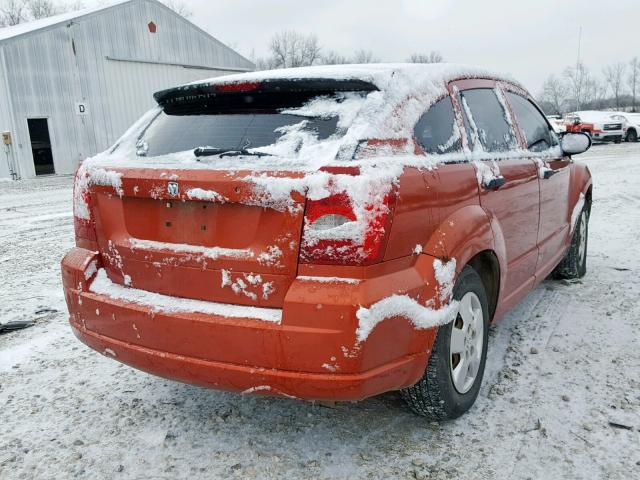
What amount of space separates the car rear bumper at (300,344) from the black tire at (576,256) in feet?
9.93

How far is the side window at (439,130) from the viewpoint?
254cm

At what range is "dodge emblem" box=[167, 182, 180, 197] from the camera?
2338 millimetres

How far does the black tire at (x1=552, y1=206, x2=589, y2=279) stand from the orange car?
218 cm

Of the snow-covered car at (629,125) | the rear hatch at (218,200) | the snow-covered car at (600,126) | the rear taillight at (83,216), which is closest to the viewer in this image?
the rear hatch at (218,200)

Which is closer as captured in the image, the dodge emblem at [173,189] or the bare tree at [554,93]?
the dodge emblem at [173,189]

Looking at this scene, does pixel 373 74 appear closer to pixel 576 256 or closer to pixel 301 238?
pixel 301 238

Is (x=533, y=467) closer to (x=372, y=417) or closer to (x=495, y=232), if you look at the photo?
(x=372, y=417)

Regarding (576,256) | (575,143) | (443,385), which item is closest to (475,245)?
(443,385)

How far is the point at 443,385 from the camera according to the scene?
8.41 feet

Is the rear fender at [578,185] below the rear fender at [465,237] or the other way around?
below

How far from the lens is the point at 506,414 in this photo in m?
2.81

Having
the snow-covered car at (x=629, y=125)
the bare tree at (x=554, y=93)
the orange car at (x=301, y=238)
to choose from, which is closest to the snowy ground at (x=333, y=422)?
the orange car at (x=301, y=238)

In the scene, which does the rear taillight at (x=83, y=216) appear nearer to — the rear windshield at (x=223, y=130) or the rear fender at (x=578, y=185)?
the rear windshield at (x=223, y=130)

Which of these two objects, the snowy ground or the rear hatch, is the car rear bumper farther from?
the snowy ground
